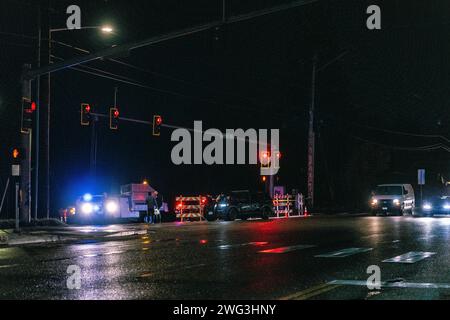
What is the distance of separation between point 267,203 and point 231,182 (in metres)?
27.5

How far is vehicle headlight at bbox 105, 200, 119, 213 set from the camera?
3405 cm

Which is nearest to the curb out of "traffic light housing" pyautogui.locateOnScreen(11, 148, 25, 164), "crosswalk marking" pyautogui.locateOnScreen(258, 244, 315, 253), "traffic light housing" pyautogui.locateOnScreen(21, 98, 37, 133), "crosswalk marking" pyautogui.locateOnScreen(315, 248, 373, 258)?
"traffic light housing" pyautogui.locateOnScreen(11, 148, 25, 164)

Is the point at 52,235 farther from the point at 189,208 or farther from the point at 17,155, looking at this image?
the point at 189,208

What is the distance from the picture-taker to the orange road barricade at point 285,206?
40688 millimetres

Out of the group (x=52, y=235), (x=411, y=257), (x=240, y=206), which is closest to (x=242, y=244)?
(x=411, y=257)

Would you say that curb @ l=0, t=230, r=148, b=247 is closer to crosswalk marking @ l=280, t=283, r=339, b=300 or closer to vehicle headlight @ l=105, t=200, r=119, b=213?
vehicle headlight @ l=105, t=200, r=119, b=213

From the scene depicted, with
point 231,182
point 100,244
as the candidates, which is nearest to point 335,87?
point 231,182

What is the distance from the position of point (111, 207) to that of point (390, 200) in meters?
17.1

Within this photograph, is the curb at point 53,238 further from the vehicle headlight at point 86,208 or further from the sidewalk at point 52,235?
the vehicle headlight at point 86,208

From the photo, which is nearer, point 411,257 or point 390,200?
point 411,257

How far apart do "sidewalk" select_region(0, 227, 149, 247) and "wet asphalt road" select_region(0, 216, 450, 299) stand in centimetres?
153

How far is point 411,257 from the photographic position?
14.9m
